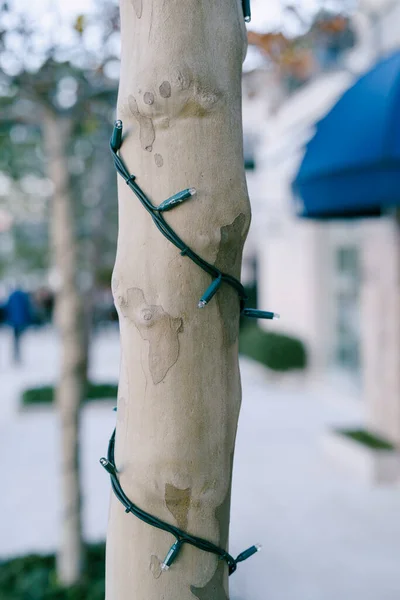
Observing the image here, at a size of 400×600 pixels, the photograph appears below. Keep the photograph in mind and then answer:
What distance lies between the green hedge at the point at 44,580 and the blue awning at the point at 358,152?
9.63ft

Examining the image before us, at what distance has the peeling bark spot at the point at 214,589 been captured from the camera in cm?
139

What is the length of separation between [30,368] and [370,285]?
9.71m

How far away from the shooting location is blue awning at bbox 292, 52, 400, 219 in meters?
4.49

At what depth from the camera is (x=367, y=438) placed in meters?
6.60

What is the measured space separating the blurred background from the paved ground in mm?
20

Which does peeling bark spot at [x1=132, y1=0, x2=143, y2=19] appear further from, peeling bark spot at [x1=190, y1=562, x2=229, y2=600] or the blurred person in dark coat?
the blurred person in dark coat

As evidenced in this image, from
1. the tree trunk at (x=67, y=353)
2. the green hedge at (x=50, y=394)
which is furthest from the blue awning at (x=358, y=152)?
the green hedge at (x=50, y=394)

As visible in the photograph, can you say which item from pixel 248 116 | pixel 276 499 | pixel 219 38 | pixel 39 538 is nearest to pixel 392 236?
pixel 276 499

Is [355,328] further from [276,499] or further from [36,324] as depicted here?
[36,324]

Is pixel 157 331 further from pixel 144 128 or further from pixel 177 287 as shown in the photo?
pixel 144 128

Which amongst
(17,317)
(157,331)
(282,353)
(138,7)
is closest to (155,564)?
(157,331)

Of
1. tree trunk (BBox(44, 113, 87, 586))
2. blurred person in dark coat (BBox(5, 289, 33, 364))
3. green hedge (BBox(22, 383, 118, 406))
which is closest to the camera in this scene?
tree trunk (BBox(44, 113, 87, 586))

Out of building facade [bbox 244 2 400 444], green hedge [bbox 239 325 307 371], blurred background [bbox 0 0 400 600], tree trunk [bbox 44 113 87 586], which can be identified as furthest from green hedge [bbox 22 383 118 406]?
tree trunk [bbox 44 113 87 586]

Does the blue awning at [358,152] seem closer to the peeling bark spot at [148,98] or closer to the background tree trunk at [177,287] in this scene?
the background tree trunk at [177,287]
